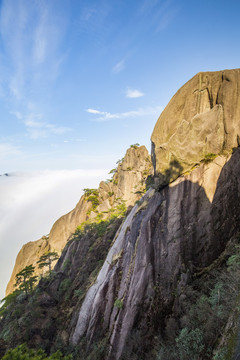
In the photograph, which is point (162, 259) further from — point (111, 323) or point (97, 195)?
point (97, 195)

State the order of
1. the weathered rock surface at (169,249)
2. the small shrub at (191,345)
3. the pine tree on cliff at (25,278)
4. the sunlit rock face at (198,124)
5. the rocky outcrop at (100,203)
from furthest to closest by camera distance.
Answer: the rocky outcrop at (100,203) < the pine tree on cliff at (25,278) < the sunlit rock face at (198,124) < the weathered rock surface at (169,249) < the small shrub at (191,345)

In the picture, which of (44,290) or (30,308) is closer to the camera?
(30,308)

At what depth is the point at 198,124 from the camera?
14.7 meters

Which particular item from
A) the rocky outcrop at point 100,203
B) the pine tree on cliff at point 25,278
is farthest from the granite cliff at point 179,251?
the rocky outcrop at point 100,203

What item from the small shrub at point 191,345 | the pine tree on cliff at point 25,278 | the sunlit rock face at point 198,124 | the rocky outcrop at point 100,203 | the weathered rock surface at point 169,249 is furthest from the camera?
the rocky outcrop at point 100,203

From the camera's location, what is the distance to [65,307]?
2197cm

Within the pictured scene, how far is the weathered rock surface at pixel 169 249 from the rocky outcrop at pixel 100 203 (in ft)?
101

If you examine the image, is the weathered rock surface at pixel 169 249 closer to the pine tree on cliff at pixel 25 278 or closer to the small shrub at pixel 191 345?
the small shrub at pixel 191 345

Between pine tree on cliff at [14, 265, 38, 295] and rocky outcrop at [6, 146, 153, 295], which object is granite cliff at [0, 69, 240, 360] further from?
rocky outcrop at [6, 146, 153, 295]

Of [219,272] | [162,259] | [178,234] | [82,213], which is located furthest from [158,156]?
[82,213]

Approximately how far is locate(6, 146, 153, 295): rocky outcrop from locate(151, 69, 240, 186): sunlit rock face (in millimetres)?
30374

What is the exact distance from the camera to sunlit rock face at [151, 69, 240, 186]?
551 inches

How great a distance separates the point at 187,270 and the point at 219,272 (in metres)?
2.02

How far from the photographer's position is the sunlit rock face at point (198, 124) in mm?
14000
